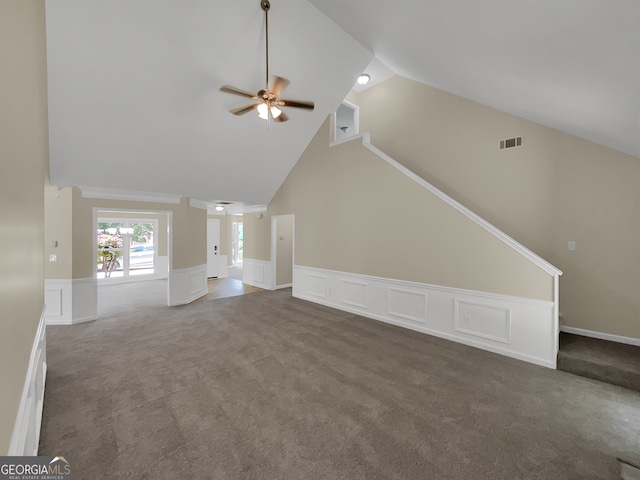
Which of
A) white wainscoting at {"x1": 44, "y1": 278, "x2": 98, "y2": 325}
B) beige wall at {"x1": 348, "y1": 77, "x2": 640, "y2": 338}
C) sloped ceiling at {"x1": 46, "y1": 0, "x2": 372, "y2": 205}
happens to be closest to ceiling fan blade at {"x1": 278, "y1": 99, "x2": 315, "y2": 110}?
sloped ceiling at {"x1": 46, "y1": 0, "x2": 372, "y2": 205}

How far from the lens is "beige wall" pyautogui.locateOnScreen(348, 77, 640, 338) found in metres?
3.47

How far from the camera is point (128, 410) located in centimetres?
244

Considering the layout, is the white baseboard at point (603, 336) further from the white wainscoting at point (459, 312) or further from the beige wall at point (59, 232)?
the beige wall at point (59, 232)

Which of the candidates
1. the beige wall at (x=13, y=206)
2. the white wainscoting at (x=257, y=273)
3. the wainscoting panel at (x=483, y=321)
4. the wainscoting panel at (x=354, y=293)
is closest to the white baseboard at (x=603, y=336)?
the wainscoting panel at (x=483, y=321)

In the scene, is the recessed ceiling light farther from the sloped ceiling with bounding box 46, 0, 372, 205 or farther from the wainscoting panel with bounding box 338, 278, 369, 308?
the wainscoting panel with bounding box 338, 278, 369, 308

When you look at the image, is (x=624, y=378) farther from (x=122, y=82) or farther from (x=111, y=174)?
(x=111, y=174)

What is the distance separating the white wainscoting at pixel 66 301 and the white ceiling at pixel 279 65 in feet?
6.15

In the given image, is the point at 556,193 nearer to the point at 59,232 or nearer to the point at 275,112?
the point at 275,112

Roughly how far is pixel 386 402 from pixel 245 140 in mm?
4800

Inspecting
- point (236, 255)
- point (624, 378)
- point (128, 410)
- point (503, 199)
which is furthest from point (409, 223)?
point (236, 255)

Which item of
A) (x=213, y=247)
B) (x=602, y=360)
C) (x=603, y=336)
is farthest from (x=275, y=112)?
(x=213, y=247)

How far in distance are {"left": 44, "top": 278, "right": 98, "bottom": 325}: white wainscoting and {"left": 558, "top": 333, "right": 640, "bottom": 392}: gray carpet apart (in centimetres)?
767

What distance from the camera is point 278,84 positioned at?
3.00 m

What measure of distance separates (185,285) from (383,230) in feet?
15.5
